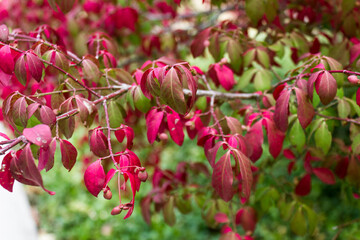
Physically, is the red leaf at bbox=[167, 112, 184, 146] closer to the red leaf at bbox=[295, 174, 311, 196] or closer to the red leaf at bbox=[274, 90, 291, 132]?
the red leaf at bbox=[274, 90, 291, 132]

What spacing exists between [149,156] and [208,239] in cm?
98

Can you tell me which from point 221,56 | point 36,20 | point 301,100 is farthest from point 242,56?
point 36,20

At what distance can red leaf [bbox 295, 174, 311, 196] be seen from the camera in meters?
1.79

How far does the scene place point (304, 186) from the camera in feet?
5.89

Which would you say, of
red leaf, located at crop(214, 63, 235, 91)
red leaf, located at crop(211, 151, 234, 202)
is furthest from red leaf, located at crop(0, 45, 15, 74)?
red leaf, located at crop(214, 63, 235, 91)

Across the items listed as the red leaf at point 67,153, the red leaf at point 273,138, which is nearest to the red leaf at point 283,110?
the red leaf at point 273,138

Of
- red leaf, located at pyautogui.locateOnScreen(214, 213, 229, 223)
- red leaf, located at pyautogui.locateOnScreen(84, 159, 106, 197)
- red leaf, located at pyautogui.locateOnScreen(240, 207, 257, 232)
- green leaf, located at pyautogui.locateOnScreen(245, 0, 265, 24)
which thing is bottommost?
red leaf, located at pyautogui.locateOnScreen(240, 207, 257, 232)

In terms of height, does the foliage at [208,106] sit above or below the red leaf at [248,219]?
above

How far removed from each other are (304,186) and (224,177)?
3.06ft

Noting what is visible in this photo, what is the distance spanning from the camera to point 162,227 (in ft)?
11.0

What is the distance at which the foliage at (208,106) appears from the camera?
1.02 metres

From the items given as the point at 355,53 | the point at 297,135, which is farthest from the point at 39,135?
the point at 355,53

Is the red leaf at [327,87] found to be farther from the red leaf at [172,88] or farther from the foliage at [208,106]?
the red leaf at [172,88]

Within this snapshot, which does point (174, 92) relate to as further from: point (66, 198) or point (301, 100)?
point (66, 198)
